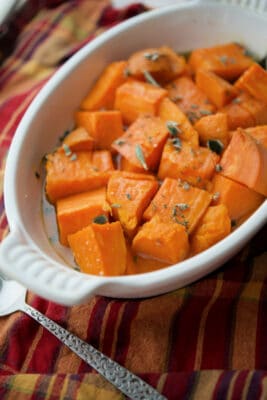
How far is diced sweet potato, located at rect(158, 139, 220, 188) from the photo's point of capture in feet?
4.10

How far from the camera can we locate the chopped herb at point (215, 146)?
129 centimetres

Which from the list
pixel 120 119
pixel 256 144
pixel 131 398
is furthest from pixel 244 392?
pixel 120 119

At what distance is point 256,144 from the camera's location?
1.20m

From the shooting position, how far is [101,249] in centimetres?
112

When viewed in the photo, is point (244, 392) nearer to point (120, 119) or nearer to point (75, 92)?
point (120, 119)

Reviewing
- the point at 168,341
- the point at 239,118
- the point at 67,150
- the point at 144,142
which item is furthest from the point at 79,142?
the point at 168,341

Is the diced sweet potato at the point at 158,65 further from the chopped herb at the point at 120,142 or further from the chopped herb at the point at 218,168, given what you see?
the chopped herb at the point at 218,168

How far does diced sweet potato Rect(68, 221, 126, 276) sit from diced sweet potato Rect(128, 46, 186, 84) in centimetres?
48

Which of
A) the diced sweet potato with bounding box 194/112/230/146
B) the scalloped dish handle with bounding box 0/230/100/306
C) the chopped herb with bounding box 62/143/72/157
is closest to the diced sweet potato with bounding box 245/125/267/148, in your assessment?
the diced sweet potato with bounding box 194/112/230/146

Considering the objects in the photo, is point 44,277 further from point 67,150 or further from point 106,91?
point 106,91

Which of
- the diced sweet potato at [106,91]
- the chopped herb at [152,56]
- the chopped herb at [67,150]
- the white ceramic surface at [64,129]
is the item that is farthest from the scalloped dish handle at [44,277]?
the chopped herb at [152,56]

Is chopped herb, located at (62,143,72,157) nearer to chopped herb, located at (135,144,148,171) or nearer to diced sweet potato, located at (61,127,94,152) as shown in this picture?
diced sweet potato, located at (61,127,94,152)

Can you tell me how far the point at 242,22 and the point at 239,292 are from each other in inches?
29.2

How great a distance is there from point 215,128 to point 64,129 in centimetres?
38
